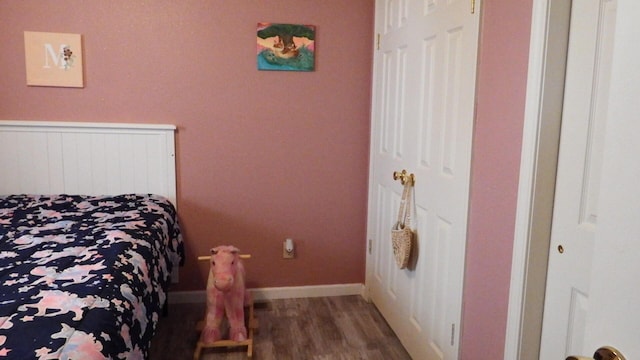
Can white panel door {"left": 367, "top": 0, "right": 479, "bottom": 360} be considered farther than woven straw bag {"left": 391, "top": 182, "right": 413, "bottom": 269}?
No

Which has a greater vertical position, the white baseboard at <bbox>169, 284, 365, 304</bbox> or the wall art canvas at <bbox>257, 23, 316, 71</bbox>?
the wall art canvas at <bbox>257, 23, 316, 71</bbox>

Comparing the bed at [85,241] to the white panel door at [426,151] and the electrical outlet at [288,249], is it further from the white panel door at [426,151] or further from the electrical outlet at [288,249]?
the white panel door at [426,151]

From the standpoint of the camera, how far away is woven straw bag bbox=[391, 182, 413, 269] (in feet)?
7.09

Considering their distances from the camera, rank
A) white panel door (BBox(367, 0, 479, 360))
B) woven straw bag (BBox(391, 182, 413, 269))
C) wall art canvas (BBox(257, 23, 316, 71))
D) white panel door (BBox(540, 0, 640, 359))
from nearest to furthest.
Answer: white panel door (BBox(540, 0, 640, 359)) < white panel door (BBox(367, 0, 479, 360)) < woven straw bag (BBox(391, 182, 413, 269)) < wall art canvas (BBox(257, 23, 316, 71))

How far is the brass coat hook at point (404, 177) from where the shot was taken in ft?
7.18

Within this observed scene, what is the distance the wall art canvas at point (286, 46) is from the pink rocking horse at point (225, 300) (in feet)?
3.83

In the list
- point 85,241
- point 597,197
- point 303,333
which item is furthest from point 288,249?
point 597,197

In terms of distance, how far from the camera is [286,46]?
2.78m

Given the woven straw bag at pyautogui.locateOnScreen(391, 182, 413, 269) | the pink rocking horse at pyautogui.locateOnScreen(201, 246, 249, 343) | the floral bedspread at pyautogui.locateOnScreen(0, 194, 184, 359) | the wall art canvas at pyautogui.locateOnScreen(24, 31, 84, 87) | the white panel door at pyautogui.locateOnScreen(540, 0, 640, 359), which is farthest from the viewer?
the wall art canvas at pyautogui.locateOnScreen(24, 31, 84, 87)

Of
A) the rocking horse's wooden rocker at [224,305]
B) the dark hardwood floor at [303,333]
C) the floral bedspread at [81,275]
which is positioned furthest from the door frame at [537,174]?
the rocking horse's wooden rocker at [224,305]

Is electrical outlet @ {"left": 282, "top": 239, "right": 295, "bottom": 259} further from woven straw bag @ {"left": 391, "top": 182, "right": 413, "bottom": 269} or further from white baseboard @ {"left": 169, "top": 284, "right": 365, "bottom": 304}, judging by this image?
woven straw bag @ {"left": 391, "top": 182, "right": 413, "bottom": 269}

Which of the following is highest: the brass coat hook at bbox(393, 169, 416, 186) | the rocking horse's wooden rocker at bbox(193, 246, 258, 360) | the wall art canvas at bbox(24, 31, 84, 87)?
the wall art canvas at bbox(24, 31, 84, 87)

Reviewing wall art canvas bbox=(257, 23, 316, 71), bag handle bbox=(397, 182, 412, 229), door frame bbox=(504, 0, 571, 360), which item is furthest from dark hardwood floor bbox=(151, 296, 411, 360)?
wall art canvas bbox=(257, 23, 316, 71)

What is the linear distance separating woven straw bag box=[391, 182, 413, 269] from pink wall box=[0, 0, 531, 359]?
2.58 ft
